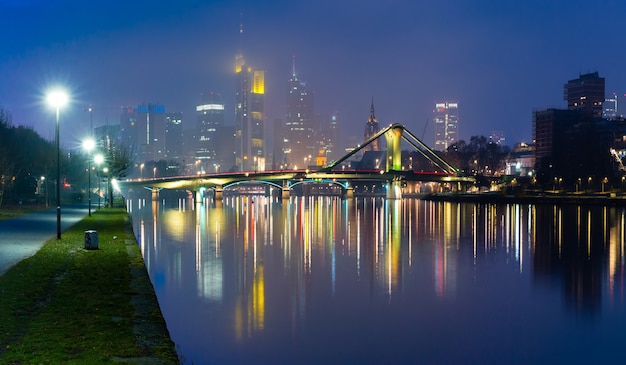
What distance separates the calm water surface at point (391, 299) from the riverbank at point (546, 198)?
48.7m

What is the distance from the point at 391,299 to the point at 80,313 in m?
10.4

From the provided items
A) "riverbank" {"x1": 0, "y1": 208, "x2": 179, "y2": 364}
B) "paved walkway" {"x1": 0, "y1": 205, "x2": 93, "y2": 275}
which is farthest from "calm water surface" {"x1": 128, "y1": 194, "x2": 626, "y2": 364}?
"paved walkway" {"x1": 0, "y1": 205, "x2": 93, "y2": 275}

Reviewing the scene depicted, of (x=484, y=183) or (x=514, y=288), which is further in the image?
(x=484, y=183)

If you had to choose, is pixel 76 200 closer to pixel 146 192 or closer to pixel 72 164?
pixel 72 164

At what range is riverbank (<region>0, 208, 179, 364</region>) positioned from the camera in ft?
33.8

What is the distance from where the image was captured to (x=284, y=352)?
1418 centimetres

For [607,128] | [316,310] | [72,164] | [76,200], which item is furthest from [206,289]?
[607,128]

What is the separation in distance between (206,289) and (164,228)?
97.4 ft

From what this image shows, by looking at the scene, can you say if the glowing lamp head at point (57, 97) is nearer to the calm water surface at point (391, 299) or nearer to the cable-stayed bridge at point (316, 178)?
Result: the calm water surface at point (391, 299)

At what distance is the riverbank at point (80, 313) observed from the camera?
1029cm

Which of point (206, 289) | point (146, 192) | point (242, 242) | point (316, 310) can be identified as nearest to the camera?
point (316, 310)

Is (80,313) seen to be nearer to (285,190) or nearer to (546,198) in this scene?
(546,198)

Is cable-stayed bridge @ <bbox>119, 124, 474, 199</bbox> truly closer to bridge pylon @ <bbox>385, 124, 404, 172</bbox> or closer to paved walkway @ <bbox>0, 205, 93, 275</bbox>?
bridge pylon @ <bbox>385, 124, 404, 172</bbox>

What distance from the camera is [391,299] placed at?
812 inches
